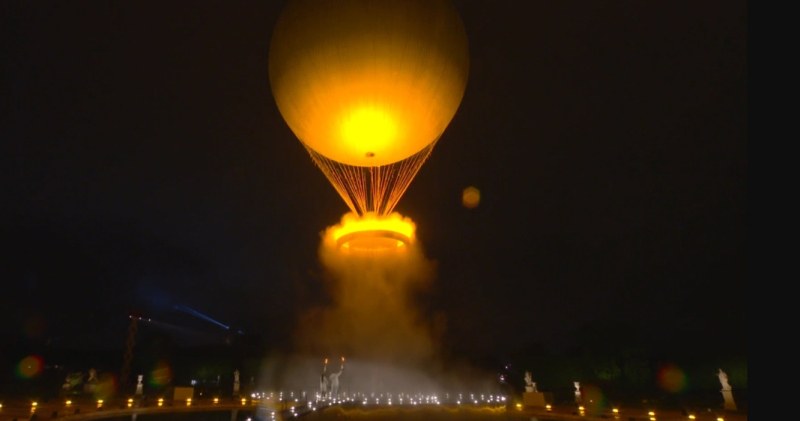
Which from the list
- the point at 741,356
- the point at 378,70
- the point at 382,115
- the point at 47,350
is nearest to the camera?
the point at 378,70

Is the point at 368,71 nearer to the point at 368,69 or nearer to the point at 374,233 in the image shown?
the point at 368,69

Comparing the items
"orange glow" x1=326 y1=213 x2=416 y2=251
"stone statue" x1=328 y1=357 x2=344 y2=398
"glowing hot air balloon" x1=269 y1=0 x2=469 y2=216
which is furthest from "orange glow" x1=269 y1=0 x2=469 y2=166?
"stone statue" x1=328 y1=357 x2=344 y2=398

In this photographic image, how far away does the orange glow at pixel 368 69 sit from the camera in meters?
9.80

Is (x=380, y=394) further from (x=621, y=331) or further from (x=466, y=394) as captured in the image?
(x=621, y=331)

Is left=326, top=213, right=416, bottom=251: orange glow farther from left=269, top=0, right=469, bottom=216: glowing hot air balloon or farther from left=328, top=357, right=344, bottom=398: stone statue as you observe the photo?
left=328, top=357, right=344, bottom=398: stone statue

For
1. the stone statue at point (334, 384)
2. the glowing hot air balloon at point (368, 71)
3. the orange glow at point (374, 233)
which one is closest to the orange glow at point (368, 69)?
the glowing hot air balloon at point (368, 71)

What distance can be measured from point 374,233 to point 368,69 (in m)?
5.68

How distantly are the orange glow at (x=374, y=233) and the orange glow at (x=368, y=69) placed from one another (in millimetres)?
3246

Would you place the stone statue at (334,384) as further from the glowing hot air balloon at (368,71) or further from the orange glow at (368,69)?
the orange glow at (368,69)

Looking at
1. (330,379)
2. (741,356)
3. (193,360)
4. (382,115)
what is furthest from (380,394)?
(382,115)

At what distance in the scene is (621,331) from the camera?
1603 inches

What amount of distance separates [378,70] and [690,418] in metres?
17.0

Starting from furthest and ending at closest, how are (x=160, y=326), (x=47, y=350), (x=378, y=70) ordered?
(x=160, y=326) → (x=47, y=350) → (x=378, y=70)

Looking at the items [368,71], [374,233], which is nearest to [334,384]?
[374,233]
